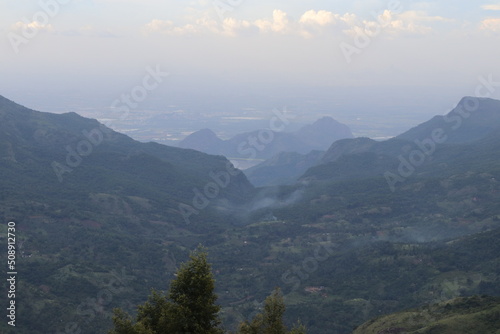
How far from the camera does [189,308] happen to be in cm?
3309

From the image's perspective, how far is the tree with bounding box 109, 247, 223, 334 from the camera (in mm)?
32688

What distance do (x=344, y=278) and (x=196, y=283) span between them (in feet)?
318

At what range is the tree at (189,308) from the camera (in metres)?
32.7

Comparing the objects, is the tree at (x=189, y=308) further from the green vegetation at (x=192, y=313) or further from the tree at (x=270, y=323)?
the tree at (x=270, y=323)

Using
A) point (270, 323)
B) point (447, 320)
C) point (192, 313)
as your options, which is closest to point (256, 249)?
point (447, 320)

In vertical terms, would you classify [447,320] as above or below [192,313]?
below

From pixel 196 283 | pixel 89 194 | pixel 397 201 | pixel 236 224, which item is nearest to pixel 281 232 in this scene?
pixel 236 224

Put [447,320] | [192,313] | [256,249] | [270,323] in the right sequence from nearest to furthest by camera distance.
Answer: [192,313] < [270,323] < [447,320] < [256,249]

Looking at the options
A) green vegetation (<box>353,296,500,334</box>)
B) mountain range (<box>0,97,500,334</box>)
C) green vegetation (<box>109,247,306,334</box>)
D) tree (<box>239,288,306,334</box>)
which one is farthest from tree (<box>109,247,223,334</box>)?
mountain range (<box>0,97,500,334</box>)

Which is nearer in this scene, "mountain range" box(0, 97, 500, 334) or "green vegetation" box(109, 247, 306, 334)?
"green vegetation" box(109, 247, 306, 334)

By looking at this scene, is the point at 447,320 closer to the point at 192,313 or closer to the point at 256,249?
the point at 192,313

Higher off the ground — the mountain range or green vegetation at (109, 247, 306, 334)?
green vegetation at (109, 247, 306, 334)

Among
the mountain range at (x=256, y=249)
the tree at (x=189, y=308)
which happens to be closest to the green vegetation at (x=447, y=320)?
the mountain range at (x=256, y=249)

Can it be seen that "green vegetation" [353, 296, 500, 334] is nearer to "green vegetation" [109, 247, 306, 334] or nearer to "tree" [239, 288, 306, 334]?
"tree" [239, 288, 306, 334]
